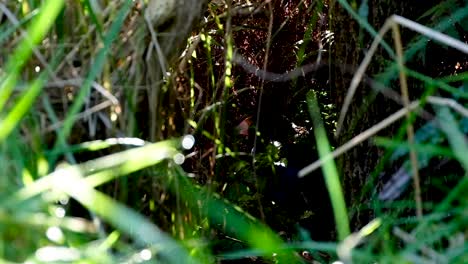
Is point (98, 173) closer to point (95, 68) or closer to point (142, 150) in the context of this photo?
point (142, 150)

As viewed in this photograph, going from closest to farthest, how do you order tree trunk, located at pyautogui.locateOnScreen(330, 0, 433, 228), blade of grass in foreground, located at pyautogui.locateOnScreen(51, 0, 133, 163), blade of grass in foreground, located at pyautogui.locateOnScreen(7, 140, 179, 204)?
blade of grass in foreground, located at pyautogui.locateOnScreen(7, 140, 179, 204) < blade of grass in foreground, located at pyautogui.locateOnScreen(51, 0, 133, 163) < tree trunk, located at pyautogui.locateOnScreen(330, 0, 433, 228)

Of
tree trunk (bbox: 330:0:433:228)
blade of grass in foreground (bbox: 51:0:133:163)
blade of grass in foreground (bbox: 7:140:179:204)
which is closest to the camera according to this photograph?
blade of grass in foreground (bbox: 7:140:179:204)

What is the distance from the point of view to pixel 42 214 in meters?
0.80

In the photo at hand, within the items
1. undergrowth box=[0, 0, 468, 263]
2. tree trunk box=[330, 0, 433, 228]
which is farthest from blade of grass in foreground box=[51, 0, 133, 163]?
tree trunk box=[330, 0, 433, 228]

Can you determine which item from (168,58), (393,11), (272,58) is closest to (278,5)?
(272,58)

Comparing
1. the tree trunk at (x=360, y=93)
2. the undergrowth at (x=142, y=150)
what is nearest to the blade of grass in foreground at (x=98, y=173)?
the undergrowth at (x=142, y=150)

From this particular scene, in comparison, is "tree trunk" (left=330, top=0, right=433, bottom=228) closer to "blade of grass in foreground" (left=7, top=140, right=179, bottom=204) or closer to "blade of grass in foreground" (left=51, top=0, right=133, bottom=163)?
"blade of grass in foreground" (left=51, top=0, right=133, bottom=163)

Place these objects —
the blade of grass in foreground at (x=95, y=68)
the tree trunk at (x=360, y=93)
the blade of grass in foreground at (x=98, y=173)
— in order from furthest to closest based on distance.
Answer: the tree trunk at (x=360, y=93) → the blade of grass in foreground at (x=95, y=68) → the blade of grass in foreground at (x=98, y=173)

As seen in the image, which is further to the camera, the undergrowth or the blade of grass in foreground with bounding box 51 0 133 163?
the blade of grass in foreground with bounding box 51 0 133 163

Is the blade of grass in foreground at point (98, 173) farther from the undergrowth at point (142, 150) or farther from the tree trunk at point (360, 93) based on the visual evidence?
the tree trunk at point (360, 93)

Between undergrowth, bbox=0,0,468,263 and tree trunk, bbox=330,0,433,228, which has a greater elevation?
tree trunk, bbox=330,0,433,228

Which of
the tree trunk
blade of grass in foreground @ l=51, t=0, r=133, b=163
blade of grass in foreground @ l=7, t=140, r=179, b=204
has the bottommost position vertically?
blade of grass in foreground @ l=7, t=140, r=179, b=204

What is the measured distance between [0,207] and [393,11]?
1255mm

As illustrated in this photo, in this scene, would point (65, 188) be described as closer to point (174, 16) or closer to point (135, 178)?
point (135, 178)
